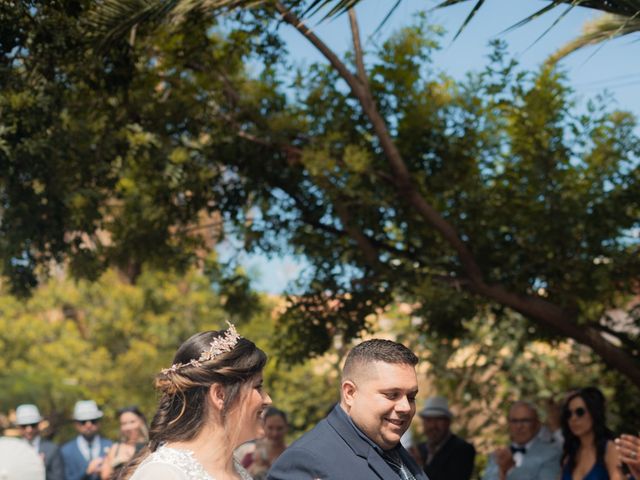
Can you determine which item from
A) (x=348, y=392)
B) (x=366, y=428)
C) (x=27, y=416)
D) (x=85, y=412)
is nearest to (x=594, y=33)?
(x=348, y=392)

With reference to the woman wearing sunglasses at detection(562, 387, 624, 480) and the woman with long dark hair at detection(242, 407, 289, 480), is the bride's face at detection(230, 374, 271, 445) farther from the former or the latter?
the woman with long dark hair at detection(242, 407, 289, 480)

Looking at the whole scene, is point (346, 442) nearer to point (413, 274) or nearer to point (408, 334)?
point (413, 274)

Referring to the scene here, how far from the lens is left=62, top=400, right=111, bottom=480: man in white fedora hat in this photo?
9891 millimetres

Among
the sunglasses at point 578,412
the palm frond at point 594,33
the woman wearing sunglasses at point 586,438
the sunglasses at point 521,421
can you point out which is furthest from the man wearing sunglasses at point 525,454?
the palm frond at point 594,33

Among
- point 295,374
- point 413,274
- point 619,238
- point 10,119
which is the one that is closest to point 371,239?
point 413,274

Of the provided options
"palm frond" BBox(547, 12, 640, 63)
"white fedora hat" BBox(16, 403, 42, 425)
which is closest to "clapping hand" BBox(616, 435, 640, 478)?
"palm frond" BBox(547, 12, 640, 63)

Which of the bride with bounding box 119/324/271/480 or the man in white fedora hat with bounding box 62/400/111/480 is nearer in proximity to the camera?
the bride with bounding box 119/324/271/480

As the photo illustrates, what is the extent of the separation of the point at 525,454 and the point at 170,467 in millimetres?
4791

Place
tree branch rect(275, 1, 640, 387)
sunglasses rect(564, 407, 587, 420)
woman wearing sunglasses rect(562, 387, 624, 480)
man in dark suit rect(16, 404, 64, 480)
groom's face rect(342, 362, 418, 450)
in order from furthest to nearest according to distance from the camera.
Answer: man in dark suit rect(16, 404, 64, 480), tree branch rect(275, 1, 640, 387), sunglasses rect(564, 407, 587, 420), woman wearing sunglasses rect(562, 387, 624, 480), groom's face rect(342, 362, 418, 450)

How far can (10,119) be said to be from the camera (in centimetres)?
681

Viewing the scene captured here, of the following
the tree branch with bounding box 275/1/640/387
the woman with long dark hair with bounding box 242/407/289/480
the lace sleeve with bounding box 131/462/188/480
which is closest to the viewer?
the lace sleeve with bounding box 131/462/188/480

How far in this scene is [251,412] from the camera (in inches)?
148

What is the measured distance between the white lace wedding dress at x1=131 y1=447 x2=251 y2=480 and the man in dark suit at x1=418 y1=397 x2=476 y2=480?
4629mm

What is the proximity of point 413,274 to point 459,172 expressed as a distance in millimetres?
1072
